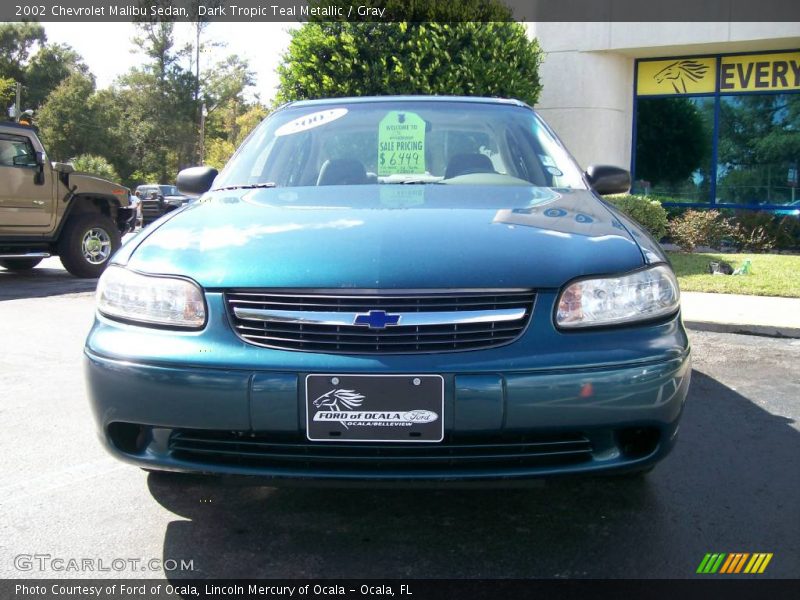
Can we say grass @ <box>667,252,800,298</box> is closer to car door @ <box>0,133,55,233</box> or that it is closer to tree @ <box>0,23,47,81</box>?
car door @ <box>0,133,55,233</box>

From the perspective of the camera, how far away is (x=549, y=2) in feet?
47.4

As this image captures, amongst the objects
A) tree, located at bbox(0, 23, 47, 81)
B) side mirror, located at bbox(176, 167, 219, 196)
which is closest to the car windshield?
side mirror, located at bbox(176, 167, 219, 196)

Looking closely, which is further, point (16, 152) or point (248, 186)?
point (16, 152)

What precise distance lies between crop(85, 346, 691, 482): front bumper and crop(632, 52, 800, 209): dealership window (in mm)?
13895

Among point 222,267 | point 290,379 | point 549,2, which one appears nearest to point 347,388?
point 290,379

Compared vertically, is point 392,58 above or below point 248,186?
above

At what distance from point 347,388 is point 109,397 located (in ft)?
2.42

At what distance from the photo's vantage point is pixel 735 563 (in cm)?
246

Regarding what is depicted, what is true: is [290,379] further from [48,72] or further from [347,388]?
[48,72]

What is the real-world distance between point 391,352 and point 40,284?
9134 millimetres

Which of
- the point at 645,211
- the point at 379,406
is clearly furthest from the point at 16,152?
the point at 379,406

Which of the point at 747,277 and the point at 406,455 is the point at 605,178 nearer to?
the point at 406,455

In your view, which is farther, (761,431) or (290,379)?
(761,431)

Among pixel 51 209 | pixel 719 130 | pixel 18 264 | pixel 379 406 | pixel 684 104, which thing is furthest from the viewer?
pixel 684 104
